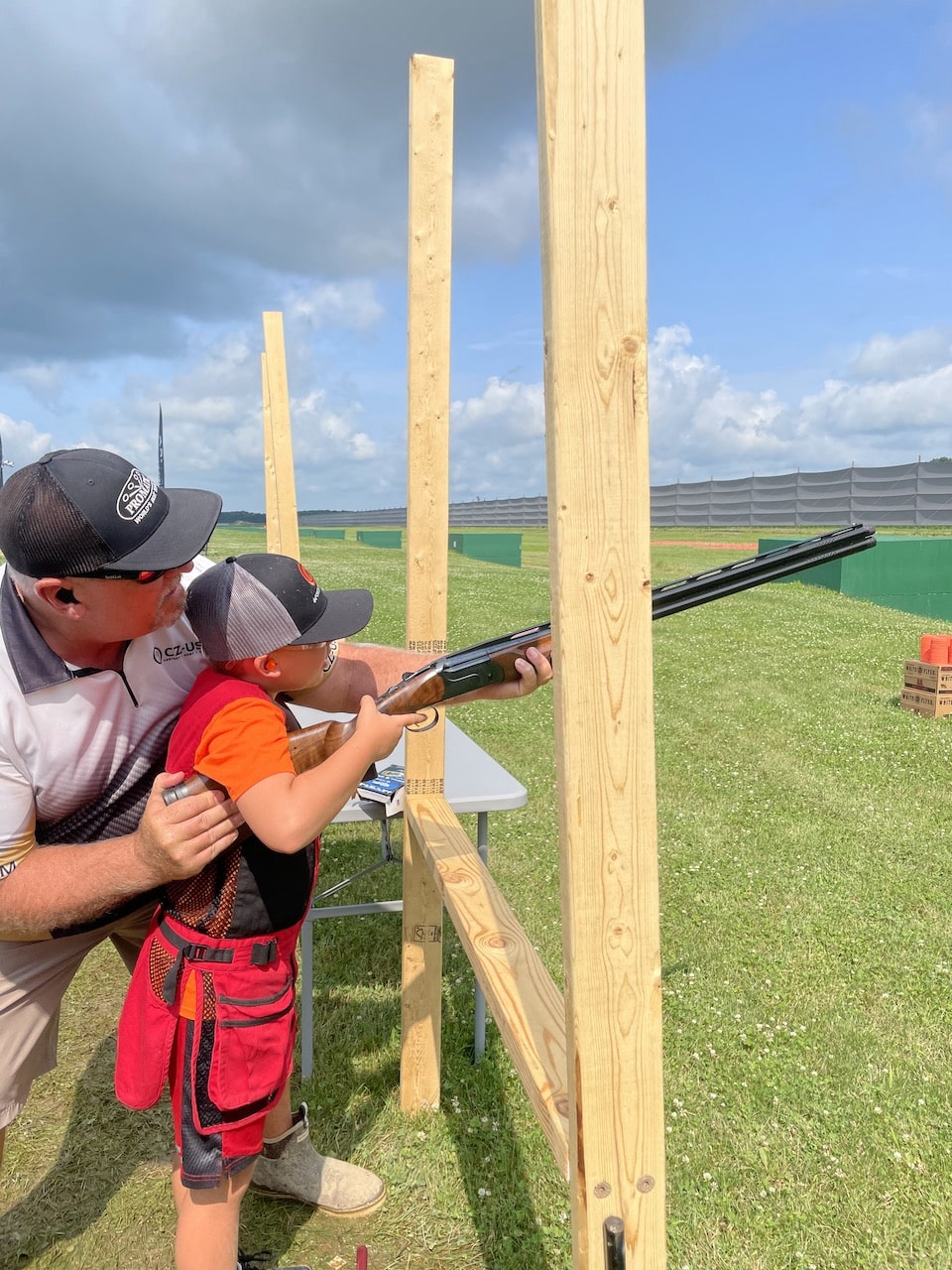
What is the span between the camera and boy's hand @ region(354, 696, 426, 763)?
2207 millimetres

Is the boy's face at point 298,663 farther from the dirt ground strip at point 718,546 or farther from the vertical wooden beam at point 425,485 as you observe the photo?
the dirt ground strip at point 718,546

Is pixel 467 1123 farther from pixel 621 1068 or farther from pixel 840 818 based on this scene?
pixel 840 818

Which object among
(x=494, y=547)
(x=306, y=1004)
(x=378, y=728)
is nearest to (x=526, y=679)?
(x=378, y=728)

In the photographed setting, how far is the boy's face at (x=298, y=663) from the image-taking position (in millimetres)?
2344

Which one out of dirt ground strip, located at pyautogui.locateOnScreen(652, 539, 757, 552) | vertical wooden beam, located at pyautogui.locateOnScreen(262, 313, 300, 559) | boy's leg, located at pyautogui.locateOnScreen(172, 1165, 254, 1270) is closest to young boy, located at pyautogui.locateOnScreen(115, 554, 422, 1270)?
boy's leg, located at pyautogui.locateOnScreen(172, 1165, 254, 1270)

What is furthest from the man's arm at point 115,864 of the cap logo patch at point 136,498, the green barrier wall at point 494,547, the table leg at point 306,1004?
the green barrier wall at point 494,547

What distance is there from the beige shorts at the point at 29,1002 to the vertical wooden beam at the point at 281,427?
3.44 m

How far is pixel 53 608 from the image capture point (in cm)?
216

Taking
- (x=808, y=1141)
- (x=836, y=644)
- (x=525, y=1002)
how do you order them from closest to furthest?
(x=525, y=1002) → (x=808, y=1141) → (x=836, y=644)

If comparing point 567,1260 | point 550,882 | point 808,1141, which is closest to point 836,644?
point 550,882

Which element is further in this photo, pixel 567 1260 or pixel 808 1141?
pixel 808 1141

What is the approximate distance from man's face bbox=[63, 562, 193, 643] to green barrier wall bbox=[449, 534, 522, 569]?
1186 inches

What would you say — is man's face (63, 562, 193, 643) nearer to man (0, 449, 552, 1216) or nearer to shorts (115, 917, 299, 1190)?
man (0, 449, 552, 1216)

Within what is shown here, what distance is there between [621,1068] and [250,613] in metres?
1.34
